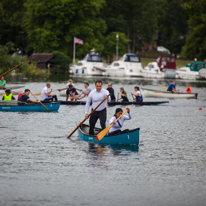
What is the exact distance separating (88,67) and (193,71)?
61.3 feet

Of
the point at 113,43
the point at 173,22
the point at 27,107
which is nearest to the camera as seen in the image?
the point at 27,107

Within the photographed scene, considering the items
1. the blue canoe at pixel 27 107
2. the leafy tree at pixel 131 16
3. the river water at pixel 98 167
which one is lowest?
the river water at pixel 98 167

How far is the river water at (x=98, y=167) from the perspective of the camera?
10.4 meters

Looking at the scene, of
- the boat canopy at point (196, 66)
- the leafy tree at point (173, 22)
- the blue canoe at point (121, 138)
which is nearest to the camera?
the blue canoe at point (121, 138)

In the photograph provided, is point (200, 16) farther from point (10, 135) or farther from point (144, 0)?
point (10, 135)

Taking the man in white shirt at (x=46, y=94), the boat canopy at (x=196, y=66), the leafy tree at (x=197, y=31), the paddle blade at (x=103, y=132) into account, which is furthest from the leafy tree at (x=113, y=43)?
the paddle blade at (x=103, y=132)

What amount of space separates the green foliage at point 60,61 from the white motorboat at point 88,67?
125cm

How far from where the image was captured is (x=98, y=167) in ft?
43.3

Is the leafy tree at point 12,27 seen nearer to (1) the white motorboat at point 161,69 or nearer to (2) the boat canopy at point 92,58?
(2) the boat canopy at point 92,58

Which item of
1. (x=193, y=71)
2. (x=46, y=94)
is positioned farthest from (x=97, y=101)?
(x=193, y=71)

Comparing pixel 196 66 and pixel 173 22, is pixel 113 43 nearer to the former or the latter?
pixel 196 66

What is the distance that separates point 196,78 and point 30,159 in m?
59.5

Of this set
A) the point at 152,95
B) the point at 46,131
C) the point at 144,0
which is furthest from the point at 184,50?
the point at 46,131

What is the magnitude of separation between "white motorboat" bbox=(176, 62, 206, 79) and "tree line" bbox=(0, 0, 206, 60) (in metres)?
2.80
